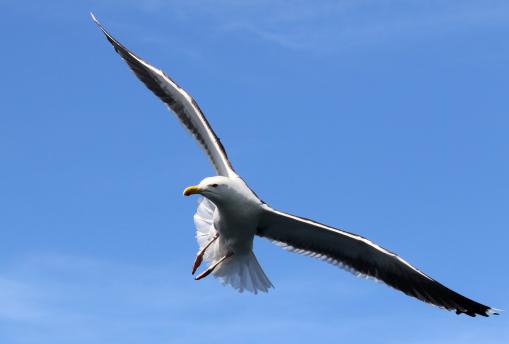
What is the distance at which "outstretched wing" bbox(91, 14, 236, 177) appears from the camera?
50.9 ft

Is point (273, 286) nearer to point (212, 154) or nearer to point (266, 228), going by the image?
point (266, 228)

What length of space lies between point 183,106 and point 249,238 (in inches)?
107

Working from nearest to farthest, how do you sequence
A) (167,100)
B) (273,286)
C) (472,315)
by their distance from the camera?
(472,315), (273,286), (167,100)

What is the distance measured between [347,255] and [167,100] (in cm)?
408

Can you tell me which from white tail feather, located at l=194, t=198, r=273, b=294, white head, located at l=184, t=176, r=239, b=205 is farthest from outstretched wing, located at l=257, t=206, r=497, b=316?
white head, located at l=184, t=176, r=239, b=205

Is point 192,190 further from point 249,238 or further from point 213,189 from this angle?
point 249,238

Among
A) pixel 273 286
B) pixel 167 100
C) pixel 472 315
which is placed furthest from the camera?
pixel 167 100

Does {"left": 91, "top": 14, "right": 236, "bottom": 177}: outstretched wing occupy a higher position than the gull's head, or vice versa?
{"left": 91, "top": 14, "right": 236, "bottom": 177}: outstretched wing

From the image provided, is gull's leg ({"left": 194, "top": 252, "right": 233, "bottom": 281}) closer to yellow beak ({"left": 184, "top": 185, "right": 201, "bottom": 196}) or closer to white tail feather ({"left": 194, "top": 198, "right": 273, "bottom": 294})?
white tail feather ({"left": 194, "top": 198, "right": 273, "bottom": 294})

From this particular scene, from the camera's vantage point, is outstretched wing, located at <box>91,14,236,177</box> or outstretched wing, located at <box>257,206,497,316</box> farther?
outstretched wing, located at <box>91,14,236,177</box>

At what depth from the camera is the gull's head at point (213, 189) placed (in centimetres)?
1416

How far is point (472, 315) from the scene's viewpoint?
14336 millimetres

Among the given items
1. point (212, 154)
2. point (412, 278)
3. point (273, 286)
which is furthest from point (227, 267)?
point (412, 278)

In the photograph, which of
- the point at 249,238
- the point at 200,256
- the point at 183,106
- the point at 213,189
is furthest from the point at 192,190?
the point at 183,106
